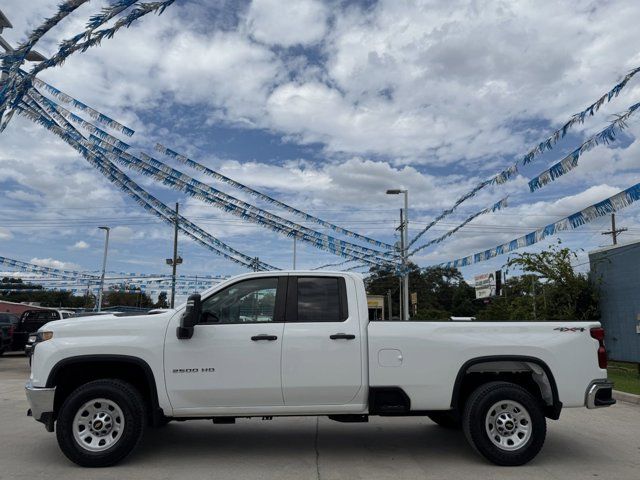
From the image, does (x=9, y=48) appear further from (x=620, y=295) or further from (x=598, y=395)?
(x=620, y=295)

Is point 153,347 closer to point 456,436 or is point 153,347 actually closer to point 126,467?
point 126,467

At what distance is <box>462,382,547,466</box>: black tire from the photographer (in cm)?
573

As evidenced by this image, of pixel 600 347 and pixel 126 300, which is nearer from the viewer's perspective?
pixel 600 347

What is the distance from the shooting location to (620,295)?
1906cm

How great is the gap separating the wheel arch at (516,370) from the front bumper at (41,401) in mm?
4134

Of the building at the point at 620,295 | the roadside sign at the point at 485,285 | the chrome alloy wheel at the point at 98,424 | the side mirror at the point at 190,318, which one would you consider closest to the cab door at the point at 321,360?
the side mirror at the point at 190,318

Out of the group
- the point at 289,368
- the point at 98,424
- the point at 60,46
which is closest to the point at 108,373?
the point at 98,424

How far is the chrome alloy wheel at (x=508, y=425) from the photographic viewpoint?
5.78m

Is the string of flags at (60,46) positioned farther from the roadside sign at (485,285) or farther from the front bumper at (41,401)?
the roadside sign at (485,285)

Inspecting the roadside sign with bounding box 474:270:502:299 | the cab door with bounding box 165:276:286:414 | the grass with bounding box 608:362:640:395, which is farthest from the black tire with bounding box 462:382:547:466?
the roadside sign with bounding box 474:270:502:299

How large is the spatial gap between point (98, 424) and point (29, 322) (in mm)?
16400

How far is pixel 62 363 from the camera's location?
5.60 m

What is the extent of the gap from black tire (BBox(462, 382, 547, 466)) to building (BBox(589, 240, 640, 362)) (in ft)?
48.1

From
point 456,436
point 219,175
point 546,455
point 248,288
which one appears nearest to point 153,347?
point 248,288
